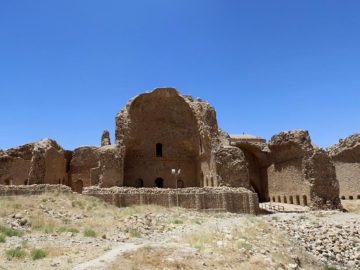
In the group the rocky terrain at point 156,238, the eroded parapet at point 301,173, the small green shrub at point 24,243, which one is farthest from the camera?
the eroded parapet at point 301,173

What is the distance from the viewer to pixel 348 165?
116 ft

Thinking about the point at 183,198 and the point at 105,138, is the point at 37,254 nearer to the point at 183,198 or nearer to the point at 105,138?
the point at 183,198

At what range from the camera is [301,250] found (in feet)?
53.5

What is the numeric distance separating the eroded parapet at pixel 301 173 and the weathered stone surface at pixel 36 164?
68.1ft

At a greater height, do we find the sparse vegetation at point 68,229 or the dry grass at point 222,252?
the sparse vegetation at point 68,229

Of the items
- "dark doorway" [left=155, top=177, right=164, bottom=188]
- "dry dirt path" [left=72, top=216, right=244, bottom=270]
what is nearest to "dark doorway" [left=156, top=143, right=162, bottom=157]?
"dark doorway" [left=155, top=177, right=164, bottom=188]

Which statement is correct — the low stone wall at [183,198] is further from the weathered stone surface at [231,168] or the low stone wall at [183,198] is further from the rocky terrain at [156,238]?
the weathered stone surface at [231,168]

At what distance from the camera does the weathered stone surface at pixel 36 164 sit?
32906 millimetres

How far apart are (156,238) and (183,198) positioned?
846 centimetres

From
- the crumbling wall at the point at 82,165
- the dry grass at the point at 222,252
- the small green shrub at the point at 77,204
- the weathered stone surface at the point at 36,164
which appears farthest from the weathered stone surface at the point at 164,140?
the dry grass at the point at 222,252

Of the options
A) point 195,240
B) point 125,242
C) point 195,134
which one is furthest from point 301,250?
point 195,134

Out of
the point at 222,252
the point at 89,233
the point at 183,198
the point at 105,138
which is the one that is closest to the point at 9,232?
the point at 89,233

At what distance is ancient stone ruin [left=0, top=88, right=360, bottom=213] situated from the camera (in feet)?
88.6

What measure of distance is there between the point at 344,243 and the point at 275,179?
15.9 m
